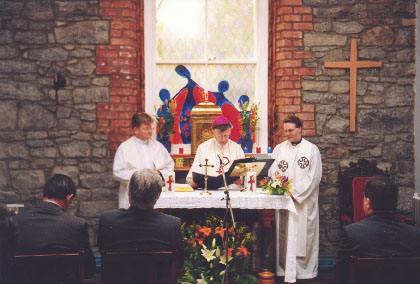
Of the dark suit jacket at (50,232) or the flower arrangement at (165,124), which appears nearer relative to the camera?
the dark suit jacket at (50,232)

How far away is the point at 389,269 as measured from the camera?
8.00 feet

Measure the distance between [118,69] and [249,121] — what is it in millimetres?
1892

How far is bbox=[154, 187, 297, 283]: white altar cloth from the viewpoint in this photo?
4.61m

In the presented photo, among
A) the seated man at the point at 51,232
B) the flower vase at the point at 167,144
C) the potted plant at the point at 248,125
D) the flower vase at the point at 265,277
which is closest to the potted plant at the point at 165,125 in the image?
the flower vase at the point at 167,144

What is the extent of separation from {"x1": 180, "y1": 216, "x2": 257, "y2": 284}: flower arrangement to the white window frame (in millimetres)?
→ 1923

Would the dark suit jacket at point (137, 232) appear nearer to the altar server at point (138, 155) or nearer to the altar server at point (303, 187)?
the altar server at point (138, 155)

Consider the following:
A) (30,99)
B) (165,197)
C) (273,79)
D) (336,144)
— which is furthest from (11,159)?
(336,144)

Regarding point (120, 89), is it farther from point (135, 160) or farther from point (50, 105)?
point (135, 160)

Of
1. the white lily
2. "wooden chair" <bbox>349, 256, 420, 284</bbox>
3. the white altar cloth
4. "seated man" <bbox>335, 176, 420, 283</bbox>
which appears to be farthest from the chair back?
"wooden chair" <bbox>349, 256, 420, 284</bbox>

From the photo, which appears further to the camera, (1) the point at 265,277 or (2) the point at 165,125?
(2) the point at 165,125

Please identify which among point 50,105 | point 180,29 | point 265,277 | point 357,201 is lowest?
point 265,277

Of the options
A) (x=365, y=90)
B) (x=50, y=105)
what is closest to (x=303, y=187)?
(x=365, y=90)

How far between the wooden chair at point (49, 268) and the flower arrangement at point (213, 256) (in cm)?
201

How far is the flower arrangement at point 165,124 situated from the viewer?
6.14 metres
